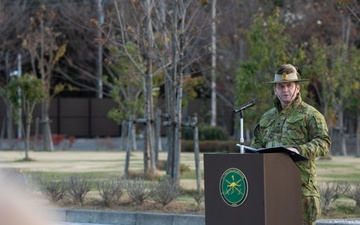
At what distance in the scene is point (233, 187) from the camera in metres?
6.18

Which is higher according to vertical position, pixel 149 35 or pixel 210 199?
pixel 149 35

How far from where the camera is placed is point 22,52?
47781 millimetres

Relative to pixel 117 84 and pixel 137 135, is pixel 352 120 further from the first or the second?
pixel 117 84

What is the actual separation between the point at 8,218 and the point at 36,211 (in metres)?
0.07

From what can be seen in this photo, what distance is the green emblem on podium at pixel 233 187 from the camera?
6090mm

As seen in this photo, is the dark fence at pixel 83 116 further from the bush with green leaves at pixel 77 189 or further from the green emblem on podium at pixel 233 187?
the green emblem on podium at pixel 233 187

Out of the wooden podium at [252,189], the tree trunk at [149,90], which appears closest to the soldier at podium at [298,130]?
the wooden podium at [252,189]

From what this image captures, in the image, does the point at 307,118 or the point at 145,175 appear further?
the point at 145,175

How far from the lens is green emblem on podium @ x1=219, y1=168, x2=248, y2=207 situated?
6.09m

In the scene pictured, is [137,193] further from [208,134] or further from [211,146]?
[208,134]

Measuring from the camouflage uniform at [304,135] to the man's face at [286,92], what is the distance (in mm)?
44

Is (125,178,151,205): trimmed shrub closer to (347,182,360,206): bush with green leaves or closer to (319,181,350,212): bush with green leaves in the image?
(319,181,350,212): bush with green leaves

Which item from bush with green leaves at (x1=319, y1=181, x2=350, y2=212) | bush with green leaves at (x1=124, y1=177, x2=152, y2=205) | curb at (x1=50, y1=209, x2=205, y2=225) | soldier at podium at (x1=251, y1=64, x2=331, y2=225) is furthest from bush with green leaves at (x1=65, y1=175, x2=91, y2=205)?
soldier at podium at (x1=251, y1=64, x2=331, y2=225)

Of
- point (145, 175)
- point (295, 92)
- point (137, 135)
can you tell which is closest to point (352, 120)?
point (137, 135)
